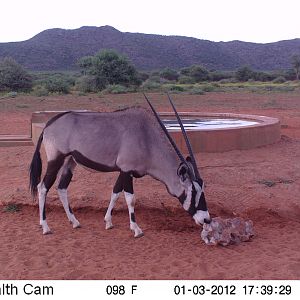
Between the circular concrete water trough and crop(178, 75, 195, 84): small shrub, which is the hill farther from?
the circular concrete water trough

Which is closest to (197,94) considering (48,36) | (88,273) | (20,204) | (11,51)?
(20,204)

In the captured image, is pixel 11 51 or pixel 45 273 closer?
pixel 45 273

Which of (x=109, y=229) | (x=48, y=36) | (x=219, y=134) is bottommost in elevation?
(x=109, y=229)

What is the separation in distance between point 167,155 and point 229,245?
122cm

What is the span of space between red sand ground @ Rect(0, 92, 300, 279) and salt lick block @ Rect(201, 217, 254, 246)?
8 centimetres

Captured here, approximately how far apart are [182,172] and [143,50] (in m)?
79.9

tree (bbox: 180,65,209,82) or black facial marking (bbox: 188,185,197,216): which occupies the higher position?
tree (bbox: 180,65,209,82)

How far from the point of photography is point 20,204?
7059mm

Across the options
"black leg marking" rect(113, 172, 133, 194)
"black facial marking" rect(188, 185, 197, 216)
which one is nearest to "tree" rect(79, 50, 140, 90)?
"black leg marking" rect(113, 172, 133, 194)

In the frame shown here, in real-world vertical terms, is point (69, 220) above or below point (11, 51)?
below

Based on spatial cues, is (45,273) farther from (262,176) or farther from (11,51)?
(11,51)

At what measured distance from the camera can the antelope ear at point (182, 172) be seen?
5.36 metres

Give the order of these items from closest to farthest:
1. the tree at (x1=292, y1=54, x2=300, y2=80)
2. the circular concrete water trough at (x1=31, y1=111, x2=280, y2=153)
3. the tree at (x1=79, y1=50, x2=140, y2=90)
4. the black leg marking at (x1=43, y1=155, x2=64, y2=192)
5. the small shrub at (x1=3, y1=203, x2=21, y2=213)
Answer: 1. the black leg marking at (x1=43, y1=155, x2=64, y2=192)
2. the small shrub at (x1=3, y1=203, x2=21, y2=213)
3. the circular concrete water trough at (x1=31, y1=111, x2=280, y2=153)
4. the tree at (x1=79, y1=50, x2=140, y2=90)
5. the tree at (x1=292, y1=54, x2=300, y2=80)

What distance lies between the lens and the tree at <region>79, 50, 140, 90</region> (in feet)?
125
